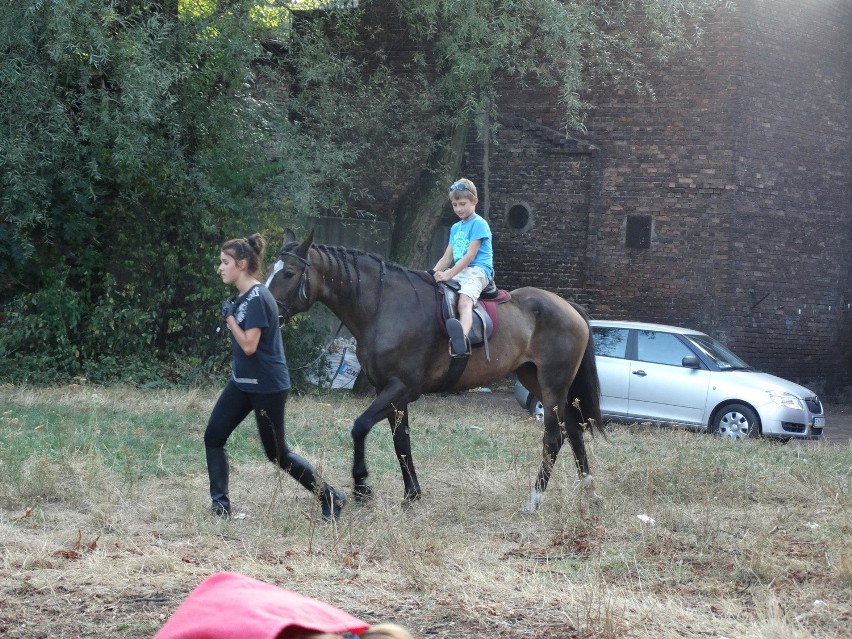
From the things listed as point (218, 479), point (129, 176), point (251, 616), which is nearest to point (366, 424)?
point (218, 479)

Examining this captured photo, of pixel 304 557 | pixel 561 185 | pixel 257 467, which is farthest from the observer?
pixel 561 185

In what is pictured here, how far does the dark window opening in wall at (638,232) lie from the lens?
18875mm

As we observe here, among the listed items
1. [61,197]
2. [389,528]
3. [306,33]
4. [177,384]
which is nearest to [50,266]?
[61,197]

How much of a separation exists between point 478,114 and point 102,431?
8.34 meters

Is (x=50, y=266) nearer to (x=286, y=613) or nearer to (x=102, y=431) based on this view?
(x=102, y=431)

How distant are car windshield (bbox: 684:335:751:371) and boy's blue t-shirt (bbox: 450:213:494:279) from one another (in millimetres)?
6875

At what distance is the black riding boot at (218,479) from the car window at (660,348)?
872 cm

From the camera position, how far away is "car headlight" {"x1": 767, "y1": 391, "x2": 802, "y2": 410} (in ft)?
45.9

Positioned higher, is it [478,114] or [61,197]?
[478,114]

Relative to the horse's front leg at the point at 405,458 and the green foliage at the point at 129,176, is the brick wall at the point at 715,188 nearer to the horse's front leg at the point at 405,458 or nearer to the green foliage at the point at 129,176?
the green foliage at the point at 129,176

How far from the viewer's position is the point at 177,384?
1623 centimetres

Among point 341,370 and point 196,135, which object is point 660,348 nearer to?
point 341,370

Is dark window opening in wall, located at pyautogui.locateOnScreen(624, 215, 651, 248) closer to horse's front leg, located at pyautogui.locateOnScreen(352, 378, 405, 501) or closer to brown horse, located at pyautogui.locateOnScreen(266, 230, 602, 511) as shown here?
brown horse, located at pyautogui.locateOnScreen(266, 230, 602, 511)

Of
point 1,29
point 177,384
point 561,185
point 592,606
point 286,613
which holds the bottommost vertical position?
point 177,384
